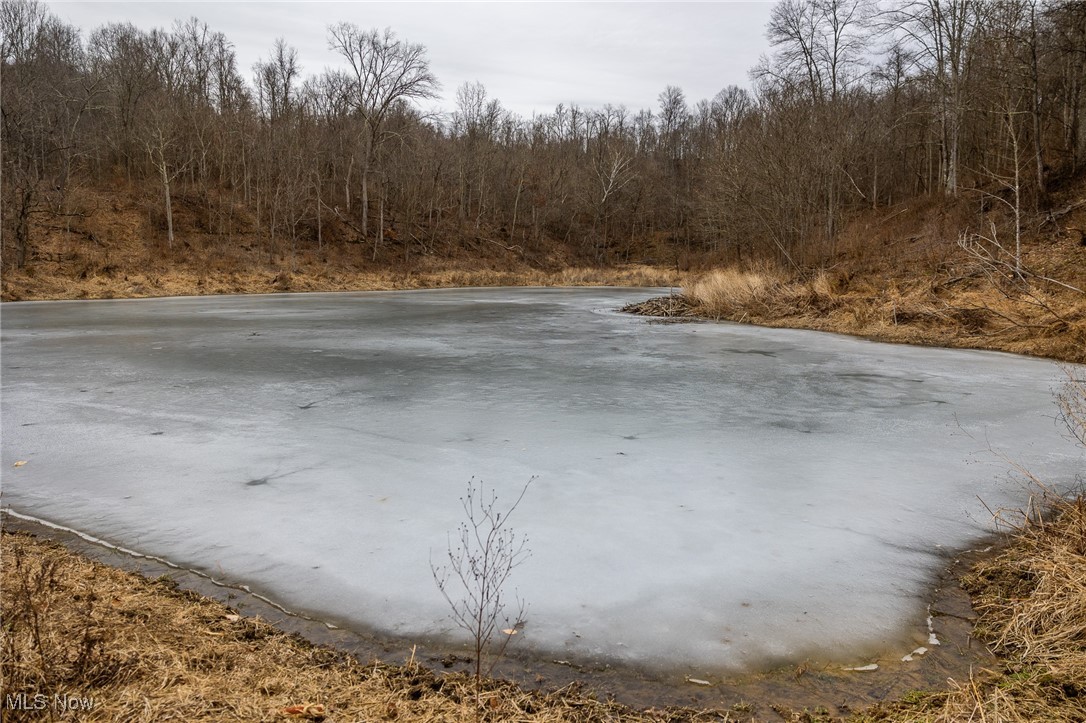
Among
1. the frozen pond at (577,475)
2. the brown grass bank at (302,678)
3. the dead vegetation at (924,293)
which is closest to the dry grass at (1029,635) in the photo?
the brown grass bank at (302,678)

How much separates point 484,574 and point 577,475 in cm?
210

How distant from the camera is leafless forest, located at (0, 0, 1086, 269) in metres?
21.3

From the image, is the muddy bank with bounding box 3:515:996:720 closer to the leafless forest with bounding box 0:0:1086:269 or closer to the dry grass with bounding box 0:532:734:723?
the dry grass with bounding box 0:532:734:723

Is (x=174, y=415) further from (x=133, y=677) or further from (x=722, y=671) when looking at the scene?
(x=722, y=671)

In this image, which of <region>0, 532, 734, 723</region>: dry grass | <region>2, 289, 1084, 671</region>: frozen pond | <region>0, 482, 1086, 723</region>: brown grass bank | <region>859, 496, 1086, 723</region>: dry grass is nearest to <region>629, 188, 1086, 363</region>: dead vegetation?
<region>2, 289, 1084, 671</region>: frozen pond

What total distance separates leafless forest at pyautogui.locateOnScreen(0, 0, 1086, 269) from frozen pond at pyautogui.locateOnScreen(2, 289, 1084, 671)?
822 centimetres

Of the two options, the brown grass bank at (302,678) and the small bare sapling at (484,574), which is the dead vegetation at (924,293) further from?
the small bare sapling at (484,574)

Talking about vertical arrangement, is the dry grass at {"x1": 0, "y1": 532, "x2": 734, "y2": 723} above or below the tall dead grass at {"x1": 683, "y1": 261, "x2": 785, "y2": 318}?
below

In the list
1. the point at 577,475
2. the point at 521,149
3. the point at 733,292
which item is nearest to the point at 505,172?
the point at 521,149

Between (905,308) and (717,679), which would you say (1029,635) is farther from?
(905,308)

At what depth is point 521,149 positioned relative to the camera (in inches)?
2251

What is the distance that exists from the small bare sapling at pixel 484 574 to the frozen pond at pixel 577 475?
3.7 inches

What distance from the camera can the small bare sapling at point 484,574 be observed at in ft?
9.61

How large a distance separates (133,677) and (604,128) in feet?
233
